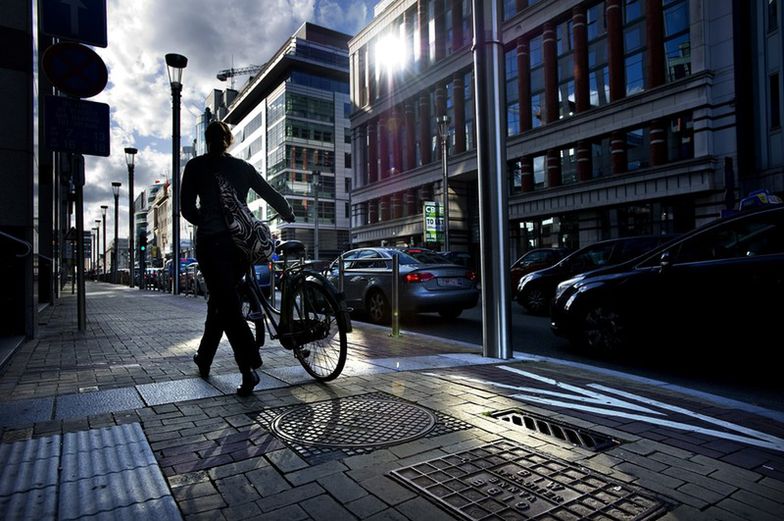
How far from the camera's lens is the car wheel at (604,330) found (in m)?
5.95

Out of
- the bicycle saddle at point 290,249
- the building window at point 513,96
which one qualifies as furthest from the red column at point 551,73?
the bicycle saddle at point 290,249

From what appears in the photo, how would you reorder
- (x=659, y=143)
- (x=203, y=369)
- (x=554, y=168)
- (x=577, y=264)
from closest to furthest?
(x=203, y=369) < (x=577, y=264) < (x=659, y=143) < (x=554, y=168)

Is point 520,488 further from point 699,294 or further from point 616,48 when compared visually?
point 616,48

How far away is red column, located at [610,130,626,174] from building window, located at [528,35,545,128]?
17.3ft

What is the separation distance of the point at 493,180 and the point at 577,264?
654 centimetres

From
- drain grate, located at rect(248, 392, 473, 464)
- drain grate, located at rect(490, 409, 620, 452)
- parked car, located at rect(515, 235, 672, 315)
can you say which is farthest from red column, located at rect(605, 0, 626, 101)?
drain grate, located at rect(248, 392, 473, 464)

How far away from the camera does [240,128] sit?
258ft

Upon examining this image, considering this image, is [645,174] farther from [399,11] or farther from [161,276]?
[399,11]

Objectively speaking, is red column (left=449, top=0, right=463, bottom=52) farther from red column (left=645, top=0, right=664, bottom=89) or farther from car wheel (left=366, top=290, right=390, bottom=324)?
car wheel (left=366, top=290, right=390, bottom=324)

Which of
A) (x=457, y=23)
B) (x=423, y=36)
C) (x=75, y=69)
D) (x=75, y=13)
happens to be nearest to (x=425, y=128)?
(x=423, y=36)

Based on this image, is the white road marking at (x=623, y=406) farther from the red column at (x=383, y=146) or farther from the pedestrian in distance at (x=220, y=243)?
the red column at (x=383, y=146)

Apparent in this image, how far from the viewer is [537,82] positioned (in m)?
30.1

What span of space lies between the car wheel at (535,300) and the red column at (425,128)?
28244 mm

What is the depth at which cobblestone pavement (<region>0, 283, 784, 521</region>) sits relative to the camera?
2059 mm
